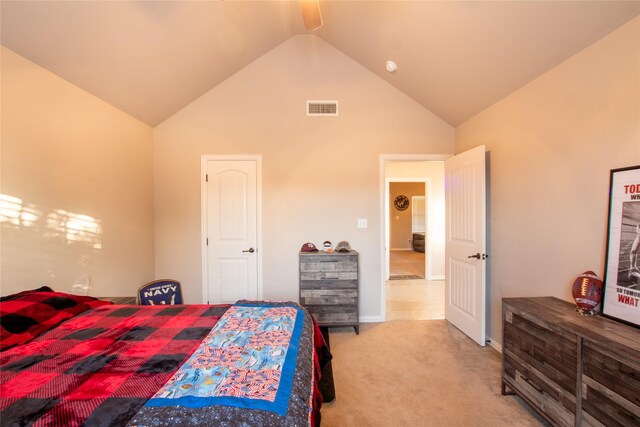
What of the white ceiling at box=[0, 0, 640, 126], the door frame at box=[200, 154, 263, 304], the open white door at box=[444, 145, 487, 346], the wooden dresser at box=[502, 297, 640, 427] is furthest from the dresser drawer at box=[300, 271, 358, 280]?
the white ceiling at box=[0, 0, 640, 126]

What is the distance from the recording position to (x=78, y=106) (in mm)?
2279

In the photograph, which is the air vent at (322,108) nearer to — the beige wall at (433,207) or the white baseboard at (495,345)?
the beige wall at (433,207)

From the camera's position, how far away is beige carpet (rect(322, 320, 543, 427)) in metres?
1.78

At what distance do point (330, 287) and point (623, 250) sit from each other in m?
2.30

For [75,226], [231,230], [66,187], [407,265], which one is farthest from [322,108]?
[407,265]

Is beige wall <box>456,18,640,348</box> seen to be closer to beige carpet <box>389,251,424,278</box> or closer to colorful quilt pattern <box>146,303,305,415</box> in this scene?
colorful quilt pattern <box>146,303,305,415</box>


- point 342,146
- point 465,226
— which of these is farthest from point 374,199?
point 465,226

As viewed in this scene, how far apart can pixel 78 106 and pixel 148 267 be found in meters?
1.87

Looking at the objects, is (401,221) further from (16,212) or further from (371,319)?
(16,212)

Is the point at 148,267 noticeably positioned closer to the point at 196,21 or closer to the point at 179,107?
the point at 179,107

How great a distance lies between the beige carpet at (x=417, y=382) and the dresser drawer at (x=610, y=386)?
0.57 meters

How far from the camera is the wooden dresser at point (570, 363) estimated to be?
124 centimetres

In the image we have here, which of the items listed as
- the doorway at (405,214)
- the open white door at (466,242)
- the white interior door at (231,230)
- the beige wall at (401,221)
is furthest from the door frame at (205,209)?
the beige wall at (401,221)

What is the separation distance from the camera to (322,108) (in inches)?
132
